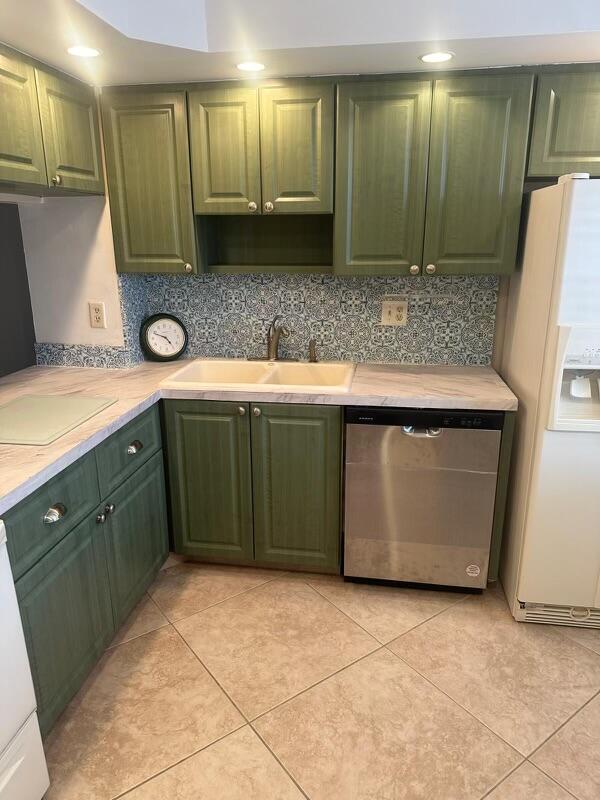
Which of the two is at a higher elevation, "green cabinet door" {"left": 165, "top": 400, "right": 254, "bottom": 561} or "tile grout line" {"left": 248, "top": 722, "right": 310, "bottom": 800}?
"green cabinet door" {"left": 165, "top": 400, "right": 254, "bottom": 561}

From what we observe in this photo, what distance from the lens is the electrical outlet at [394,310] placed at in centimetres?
263

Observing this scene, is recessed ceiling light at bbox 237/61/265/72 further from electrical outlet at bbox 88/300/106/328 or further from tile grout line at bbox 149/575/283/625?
tile grout line at bbox 149/575/283/625

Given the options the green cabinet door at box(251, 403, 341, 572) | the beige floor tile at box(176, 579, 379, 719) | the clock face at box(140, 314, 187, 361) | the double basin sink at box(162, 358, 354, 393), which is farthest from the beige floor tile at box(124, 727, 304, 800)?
the clock face at box(140, 314, 187, 361)

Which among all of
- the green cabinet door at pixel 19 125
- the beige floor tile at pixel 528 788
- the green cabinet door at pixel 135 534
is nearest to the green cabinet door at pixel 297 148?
the green cabinet door at pixel 19 125

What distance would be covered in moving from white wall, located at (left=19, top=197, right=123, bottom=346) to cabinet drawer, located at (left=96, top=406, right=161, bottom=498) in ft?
1.92

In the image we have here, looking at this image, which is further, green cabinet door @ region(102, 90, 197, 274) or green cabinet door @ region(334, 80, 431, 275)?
green cabinet door @ region(102, 90, 197, 274)

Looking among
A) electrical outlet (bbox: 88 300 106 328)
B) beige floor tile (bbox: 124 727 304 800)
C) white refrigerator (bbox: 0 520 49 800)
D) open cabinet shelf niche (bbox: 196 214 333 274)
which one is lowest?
beige floor tile (bbox: 124 727 304 800)

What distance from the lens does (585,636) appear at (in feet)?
A: 7.04

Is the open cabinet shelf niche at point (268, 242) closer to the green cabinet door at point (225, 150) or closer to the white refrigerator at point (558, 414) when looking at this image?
the green cabinet door at point (225, 150)

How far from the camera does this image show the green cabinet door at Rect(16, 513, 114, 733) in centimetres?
152

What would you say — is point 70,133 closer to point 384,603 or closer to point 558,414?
point 558,414

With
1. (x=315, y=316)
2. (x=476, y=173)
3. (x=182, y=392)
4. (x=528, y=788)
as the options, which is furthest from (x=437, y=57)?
(x=528, y=788)

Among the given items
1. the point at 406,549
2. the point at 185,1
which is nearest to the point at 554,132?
the point at 185,1

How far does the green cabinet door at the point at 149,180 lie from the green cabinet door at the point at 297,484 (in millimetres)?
829
